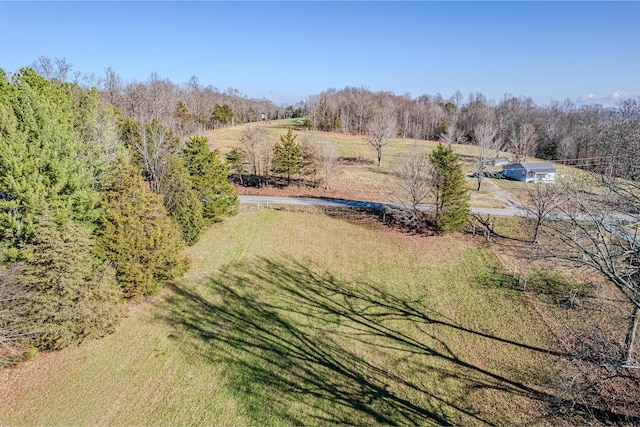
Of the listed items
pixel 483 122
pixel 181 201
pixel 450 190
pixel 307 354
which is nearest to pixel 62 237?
pixel 181 201

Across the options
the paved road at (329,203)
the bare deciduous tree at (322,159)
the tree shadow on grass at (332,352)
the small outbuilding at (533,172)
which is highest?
the bare deciduous tree at (322,159)

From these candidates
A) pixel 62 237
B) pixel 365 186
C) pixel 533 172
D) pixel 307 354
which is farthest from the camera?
pixel 533 172

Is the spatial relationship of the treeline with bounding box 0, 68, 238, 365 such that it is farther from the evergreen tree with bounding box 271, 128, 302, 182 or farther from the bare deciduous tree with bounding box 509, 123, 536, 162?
the bare deciduous tree with bounding box 509, 123, 536, 162

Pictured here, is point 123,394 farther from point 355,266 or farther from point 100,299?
point 355,266

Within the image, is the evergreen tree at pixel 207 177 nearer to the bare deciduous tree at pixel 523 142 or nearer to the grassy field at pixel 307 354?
the grassy field at pixel 307 354

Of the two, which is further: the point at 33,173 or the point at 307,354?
the point at 307,354

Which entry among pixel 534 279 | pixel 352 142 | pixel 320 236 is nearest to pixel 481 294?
pixel 534 279

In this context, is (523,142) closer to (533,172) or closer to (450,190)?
(533,172)

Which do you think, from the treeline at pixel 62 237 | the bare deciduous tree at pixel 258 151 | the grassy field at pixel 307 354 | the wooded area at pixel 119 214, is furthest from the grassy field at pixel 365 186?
the treeline at pixel 62 237
